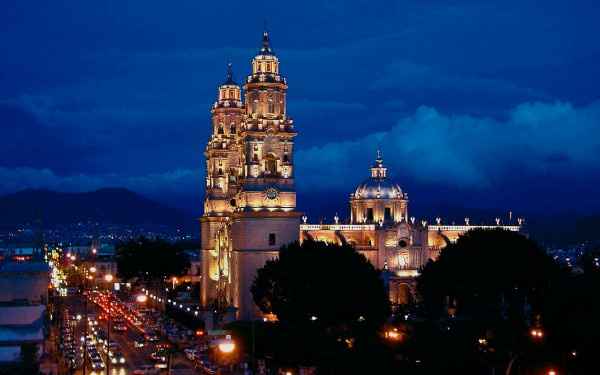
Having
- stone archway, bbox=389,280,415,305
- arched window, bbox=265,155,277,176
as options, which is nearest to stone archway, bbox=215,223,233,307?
arched window, bbox=265,155,277,176

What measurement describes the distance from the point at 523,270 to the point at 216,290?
41.0 meters

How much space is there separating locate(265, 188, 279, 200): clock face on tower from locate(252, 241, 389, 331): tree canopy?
9.43 meters

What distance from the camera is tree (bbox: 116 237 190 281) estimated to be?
152 m

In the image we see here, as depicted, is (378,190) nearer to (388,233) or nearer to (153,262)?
(388,233)

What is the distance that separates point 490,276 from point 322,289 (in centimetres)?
1348

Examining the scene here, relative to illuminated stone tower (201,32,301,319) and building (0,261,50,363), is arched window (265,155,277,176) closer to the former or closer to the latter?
illuminated stone tower (201,32,301,319)

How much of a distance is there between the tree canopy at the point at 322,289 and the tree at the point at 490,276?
5093 millimetres

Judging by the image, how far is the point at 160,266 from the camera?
152250 mm

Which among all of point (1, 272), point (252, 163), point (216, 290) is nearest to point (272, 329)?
point (252, 163)

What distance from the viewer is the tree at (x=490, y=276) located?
3553 inches

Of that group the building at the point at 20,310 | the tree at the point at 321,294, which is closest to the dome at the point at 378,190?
the tree at the point at 321,294

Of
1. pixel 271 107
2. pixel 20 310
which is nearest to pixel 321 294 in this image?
pixel 271 107

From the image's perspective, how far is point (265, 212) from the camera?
105 m

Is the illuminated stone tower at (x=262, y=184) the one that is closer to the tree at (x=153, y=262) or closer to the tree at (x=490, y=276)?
the tree at (x=490, y=276)
